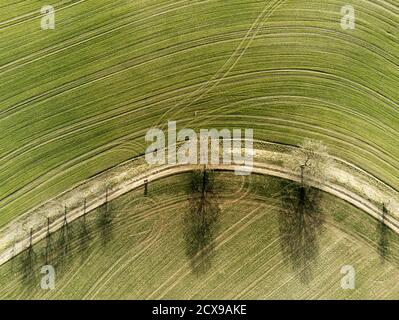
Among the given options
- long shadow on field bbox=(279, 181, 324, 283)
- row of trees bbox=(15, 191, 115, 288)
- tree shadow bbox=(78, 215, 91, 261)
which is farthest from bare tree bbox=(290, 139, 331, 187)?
tree shadow bbox=(78, 215, 91, 261)

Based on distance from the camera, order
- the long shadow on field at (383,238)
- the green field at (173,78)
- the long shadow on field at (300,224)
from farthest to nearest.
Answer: the green field at (173,78), the long shadow on field at (300,224), the long shadow on field at (383,238)

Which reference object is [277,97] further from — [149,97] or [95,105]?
[95,105]

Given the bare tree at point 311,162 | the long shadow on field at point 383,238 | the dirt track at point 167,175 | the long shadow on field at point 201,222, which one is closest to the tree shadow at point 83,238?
the dirt track at point 167,175

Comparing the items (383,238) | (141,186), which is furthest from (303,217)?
(141,186)

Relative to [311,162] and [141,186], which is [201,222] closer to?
[141,186]

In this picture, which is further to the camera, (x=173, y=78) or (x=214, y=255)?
(x=173, y=78)

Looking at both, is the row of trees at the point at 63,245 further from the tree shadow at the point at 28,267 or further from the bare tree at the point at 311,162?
the bare tree at the point at 311,162
